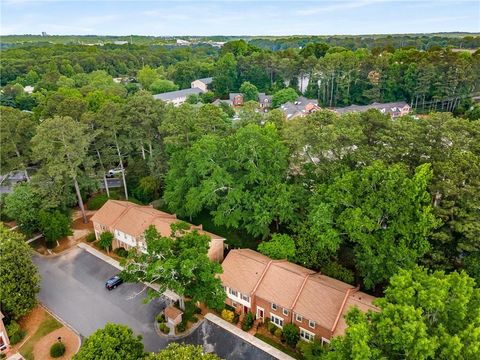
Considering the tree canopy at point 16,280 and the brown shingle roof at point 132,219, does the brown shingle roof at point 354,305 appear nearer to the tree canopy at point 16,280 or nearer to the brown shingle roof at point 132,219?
the brown shingle roof at point 132,219

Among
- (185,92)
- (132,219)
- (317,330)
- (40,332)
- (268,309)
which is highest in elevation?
(185,92)

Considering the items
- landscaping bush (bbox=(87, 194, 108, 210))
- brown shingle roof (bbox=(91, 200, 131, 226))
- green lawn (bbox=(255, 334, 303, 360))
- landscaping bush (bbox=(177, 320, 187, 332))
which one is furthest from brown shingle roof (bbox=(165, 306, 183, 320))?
landscaping bush (bbox=(87, 194, 108, 210))

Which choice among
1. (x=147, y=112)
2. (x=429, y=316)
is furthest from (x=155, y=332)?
(x=147, y=112)

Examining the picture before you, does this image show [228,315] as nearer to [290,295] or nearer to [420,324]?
[290,295]

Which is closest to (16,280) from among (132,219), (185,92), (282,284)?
(132,219)

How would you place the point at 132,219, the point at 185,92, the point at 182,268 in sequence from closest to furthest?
1. the point at 182,268
2. the point at 132,219
3. the point at 185,92
